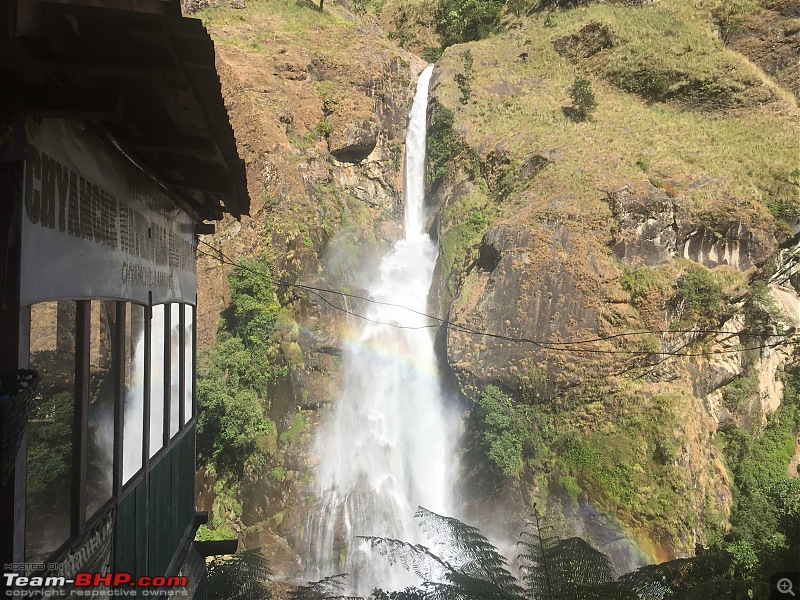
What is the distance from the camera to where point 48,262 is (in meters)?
2.62

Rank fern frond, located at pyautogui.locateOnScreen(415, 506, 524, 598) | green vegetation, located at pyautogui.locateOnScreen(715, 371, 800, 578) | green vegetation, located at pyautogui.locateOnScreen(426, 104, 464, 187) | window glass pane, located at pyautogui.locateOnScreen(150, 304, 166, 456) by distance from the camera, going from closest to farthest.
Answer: window glass pane, located at pyautogui.locateOnScreen(150, 304, 166, 456) → fern frond, located at pyautogui.locateOnScreen(415, 506, 524, 598) → green vegetation, located at pyautogui.locateOnScreen(715, 371, 800, 578) → green vegetation, located at pyautogui.locateOnScreen(426, 104, 464, 187)

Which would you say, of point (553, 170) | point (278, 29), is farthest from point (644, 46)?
point (278, 29)

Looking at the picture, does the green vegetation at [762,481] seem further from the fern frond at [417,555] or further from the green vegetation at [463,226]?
the green vegetation at [463,226]

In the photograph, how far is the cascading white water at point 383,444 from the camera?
1345 centimetres

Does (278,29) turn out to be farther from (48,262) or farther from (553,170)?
(48,262)

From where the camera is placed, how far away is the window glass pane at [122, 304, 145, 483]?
13.5 ft

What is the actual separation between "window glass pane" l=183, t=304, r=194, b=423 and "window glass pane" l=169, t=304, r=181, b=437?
0.99 ft

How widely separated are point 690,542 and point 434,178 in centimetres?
1839

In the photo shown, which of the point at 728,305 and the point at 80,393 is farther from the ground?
the point at 728,305

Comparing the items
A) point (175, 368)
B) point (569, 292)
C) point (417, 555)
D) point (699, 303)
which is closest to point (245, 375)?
point (175, 368)

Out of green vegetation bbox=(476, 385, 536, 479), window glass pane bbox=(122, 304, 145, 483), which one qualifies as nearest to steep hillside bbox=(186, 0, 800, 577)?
green vegetation bbox=(476, 385, 536, 479)

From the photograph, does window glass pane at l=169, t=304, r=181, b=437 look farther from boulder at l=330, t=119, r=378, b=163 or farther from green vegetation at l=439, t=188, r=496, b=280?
boulder at l=330, t=119, r=378, b=163

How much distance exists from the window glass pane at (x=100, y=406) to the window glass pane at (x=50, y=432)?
0.29 meters

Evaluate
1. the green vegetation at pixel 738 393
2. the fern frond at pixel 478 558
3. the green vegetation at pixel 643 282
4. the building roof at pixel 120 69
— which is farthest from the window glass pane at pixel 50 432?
the green vegetation at pixel 738 393
